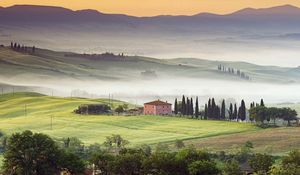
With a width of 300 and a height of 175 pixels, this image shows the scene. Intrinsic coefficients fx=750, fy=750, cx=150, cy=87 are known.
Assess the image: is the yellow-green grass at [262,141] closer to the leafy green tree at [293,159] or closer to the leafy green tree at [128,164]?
the leafy green tree at [293,159]

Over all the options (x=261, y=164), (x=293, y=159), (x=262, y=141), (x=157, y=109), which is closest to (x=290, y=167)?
(x=293, y=159)

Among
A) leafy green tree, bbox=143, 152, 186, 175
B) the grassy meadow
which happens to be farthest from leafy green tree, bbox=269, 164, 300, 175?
the grassy meadow

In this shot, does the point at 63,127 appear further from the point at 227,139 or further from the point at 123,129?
the point at 227,139

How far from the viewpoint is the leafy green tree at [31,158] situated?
83312 millimetres

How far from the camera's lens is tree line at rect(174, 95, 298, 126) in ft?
497

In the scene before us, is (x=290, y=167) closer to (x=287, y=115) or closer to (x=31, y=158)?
(x=31, y=158)

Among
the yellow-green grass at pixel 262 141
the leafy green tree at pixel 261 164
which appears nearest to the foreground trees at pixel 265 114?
the yellow-green grass at pixel 262 141

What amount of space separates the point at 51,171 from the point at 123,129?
6507 cm

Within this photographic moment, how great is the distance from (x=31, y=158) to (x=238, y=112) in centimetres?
9203

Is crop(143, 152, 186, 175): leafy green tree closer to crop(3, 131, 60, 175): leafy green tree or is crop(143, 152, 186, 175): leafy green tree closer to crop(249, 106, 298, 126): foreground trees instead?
A: crop(3, 131, 60, 175): leafy green tree

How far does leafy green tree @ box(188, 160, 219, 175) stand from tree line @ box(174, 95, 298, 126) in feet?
245

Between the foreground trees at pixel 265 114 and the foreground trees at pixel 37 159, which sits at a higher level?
the foreground trees at pixel 265 114

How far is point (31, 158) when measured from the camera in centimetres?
8356

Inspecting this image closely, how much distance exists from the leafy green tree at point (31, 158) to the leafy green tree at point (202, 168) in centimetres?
1616
